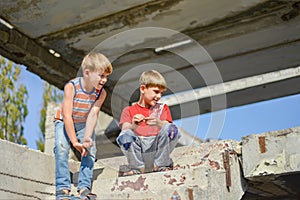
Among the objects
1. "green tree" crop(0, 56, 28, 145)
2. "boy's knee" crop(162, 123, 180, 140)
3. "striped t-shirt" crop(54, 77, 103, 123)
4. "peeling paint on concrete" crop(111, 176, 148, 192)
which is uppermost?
"green tree" crop(0, 56, 28, 145)

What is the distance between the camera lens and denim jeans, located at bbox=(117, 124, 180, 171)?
4418 mm

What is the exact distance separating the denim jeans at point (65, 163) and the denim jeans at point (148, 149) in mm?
317

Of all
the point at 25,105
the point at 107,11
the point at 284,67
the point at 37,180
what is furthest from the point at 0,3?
the point at 25,105

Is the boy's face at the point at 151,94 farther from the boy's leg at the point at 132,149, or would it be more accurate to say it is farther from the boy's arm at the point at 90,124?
the boy's arm at the point at 90,124

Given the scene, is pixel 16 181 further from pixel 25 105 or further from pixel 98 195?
pixel 25 105

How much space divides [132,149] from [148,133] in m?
0.22

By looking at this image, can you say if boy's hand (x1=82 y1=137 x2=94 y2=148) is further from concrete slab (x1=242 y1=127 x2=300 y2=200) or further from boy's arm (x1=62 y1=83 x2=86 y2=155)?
concrete slab (x1=242 y1=127 x2=300 y2=200)

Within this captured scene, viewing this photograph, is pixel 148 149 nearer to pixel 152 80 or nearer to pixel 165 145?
pixel 165 145

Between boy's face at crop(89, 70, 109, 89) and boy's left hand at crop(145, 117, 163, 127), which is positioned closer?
boy's face at crop(89, 70, 109, 89)

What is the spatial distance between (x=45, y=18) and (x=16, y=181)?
3.04 metres

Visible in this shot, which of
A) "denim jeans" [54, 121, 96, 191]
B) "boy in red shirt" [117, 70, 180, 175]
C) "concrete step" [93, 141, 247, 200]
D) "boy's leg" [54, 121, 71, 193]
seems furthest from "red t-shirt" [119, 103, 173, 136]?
"boy's leg" [54, 121, 71, 193]

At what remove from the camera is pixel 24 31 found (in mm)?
7363

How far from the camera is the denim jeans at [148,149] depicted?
4418mm

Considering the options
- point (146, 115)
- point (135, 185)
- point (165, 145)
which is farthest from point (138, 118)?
point (135, 185)
